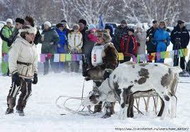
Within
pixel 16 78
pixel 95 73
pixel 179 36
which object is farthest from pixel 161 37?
pixel 16 78

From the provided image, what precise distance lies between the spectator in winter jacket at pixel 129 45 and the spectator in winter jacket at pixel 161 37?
731 millimetres

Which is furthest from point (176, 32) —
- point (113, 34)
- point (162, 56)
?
point (113, 34)

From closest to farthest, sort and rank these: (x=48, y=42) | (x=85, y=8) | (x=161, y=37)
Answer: (x=161, y=37)
(x=48, y=42)
(x=85, y=8)

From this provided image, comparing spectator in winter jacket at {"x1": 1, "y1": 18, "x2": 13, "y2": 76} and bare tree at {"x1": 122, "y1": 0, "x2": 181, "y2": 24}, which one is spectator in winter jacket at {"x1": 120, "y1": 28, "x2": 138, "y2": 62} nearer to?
spectator in winter jacket at {"x1": 1, "y1": 18, "x2": 13, "y2": 76}

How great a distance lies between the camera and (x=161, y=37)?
54.6 feet

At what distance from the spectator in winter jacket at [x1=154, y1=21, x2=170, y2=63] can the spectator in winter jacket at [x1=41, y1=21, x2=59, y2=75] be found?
126 inches

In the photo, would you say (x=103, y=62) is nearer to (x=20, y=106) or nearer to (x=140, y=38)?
(x=20, y=106)

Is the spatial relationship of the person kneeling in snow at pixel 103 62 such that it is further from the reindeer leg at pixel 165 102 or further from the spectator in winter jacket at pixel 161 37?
the spectator in winter jacket at pixel 161 37

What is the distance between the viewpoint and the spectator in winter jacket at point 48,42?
17.0 meters

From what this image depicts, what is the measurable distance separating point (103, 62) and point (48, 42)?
7.63 meters

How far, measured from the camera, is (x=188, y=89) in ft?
47.0

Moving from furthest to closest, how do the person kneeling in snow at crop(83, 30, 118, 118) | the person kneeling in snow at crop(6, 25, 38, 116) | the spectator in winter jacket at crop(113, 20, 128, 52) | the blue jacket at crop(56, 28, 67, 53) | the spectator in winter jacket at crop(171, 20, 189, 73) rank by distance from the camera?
the blue jacket at crop(56, 28, 67, 53), the spectator in winter jacket at crop(171, 20, 189, 73), the spectator in winter jacket at crop(113, 20, 128, 52), the person kneeling in snow at crop(83, 30, 118, 118), the person kneeling in snow at crop(6, 25, 38, 116)

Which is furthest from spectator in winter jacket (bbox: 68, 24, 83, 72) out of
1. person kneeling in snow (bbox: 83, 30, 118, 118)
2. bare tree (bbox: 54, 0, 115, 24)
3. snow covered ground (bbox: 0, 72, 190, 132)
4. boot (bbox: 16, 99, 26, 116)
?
bare tree (bbox: 54, 0, 115, 24)

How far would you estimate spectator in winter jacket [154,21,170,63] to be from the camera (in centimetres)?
1662
